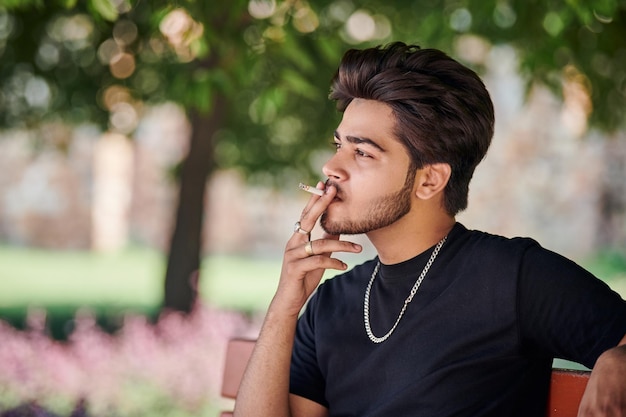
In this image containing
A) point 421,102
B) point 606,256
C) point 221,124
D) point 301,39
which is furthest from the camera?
point 606,256

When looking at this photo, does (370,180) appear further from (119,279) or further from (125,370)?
(119,279)

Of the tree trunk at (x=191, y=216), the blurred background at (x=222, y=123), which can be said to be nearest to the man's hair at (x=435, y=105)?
the blurred background at (x=222, y=123)

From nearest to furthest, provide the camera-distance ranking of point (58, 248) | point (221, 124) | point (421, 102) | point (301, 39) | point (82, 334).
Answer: point (421, 102) < point (301, 39) < point (82, 334) < point (221, 124) < point (58, 248)

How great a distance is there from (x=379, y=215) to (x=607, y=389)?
84 centimetres

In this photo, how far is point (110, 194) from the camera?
69.6ft

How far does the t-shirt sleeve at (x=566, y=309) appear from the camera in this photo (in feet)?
6.46

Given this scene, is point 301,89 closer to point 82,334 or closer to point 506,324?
point 506,324

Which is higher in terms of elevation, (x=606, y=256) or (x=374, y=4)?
(x=374, y=4)

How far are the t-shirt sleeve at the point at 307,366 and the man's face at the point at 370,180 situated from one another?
13.6 inches

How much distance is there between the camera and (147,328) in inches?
262

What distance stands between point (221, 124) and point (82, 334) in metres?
2.19

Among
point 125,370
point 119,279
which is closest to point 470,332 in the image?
point 125,370

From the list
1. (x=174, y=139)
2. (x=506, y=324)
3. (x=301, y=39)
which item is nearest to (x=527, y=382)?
(x=506, y=324)

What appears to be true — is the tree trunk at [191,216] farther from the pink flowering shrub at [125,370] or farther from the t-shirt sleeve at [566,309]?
the t-shirt sleeve at [566,309]
